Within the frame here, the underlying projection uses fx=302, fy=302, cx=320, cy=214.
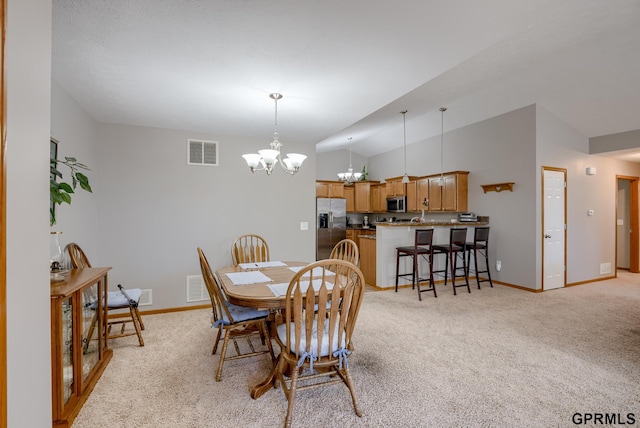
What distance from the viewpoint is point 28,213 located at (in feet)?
3.44

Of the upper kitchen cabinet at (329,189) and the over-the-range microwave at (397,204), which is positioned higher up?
the upper kitchen cabinet at (329,189)

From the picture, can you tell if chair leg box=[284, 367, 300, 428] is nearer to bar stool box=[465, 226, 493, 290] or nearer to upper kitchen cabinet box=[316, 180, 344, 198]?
bar stool box=[465, 226, 493, 290]

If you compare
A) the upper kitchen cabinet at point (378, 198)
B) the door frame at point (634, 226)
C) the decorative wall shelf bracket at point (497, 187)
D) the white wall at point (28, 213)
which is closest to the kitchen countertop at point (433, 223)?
the decorative wall shelf bracket at point (497, 187)

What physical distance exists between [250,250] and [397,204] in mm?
4420

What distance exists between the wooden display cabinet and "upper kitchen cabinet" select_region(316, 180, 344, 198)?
17.9 ft

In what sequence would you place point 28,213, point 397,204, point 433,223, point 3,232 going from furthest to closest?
1. point 397,204
2. point 433,223
3. point 28,213
4. point 3,232

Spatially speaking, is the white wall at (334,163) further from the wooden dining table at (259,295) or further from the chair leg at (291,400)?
the chair leg at (291,400)

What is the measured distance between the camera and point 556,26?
2.94m

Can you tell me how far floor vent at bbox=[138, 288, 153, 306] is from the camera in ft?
12.3

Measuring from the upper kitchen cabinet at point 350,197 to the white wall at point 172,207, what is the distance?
381 cm

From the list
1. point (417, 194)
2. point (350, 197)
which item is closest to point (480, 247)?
point (417, 194)

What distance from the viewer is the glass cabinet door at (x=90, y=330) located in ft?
7.00

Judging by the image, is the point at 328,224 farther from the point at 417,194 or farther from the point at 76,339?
the point at 76,339

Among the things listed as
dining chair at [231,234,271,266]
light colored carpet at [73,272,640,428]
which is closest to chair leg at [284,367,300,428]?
light colored carpet at [73,272,640,428]
